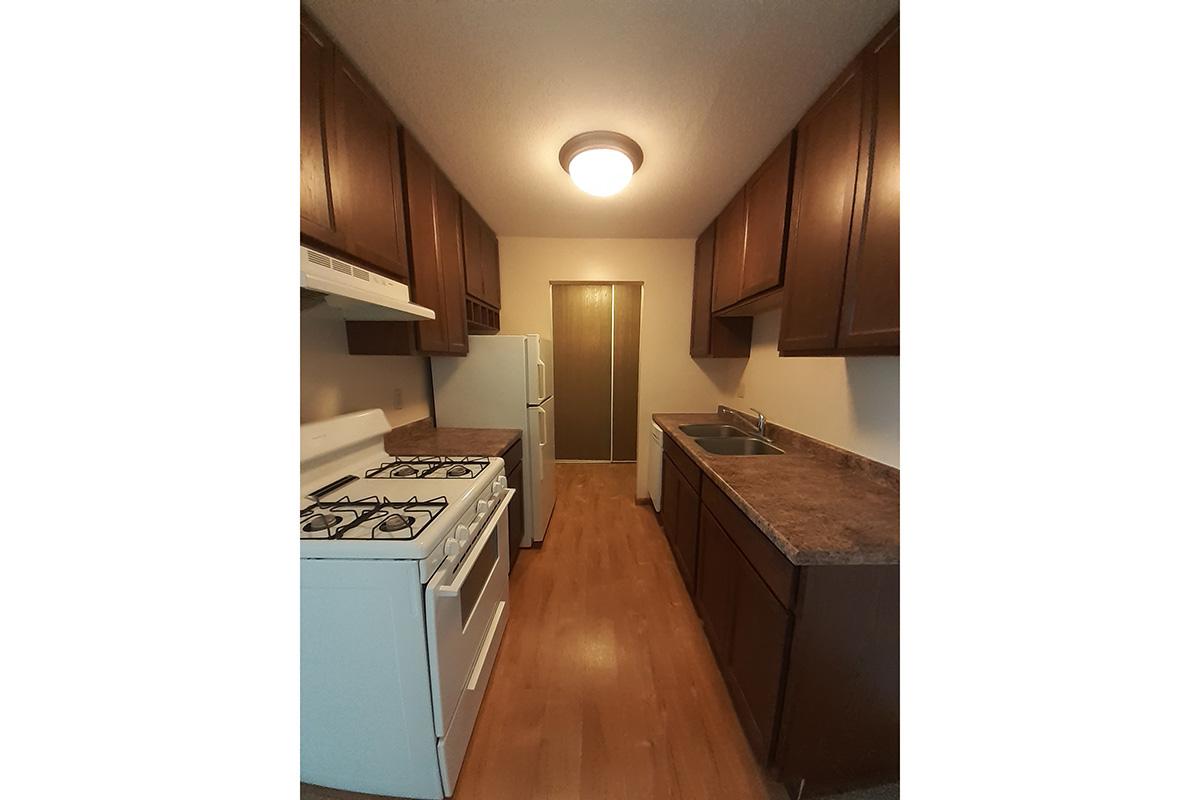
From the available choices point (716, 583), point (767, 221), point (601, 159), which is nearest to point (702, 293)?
point (767, 221)

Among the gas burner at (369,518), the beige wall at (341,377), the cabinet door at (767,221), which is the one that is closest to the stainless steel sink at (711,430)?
the cabinet door at (767,221)

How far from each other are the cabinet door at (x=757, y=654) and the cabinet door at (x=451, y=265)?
1.74 m

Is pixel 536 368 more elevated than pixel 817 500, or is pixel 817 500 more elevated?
pixel 536 368

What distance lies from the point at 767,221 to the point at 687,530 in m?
1.62

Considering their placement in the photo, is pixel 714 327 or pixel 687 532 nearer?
pixel 687 532

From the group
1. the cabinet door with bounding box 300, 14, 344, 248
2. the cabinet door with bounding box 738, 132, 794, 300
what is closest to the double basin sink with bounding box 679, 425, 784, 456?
the cabinet door with bounding box 738, 132, 794, 300

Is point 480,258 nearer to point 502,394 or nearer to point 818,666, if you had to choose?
point 502,394

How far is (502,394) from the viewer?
223cm

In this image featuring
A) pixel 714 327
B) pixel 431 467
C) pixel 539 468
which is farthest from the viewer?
pixel 714 327

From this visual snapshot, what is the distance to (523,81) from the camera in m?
1.22

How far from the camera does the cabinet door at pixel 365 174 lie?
1139mm
